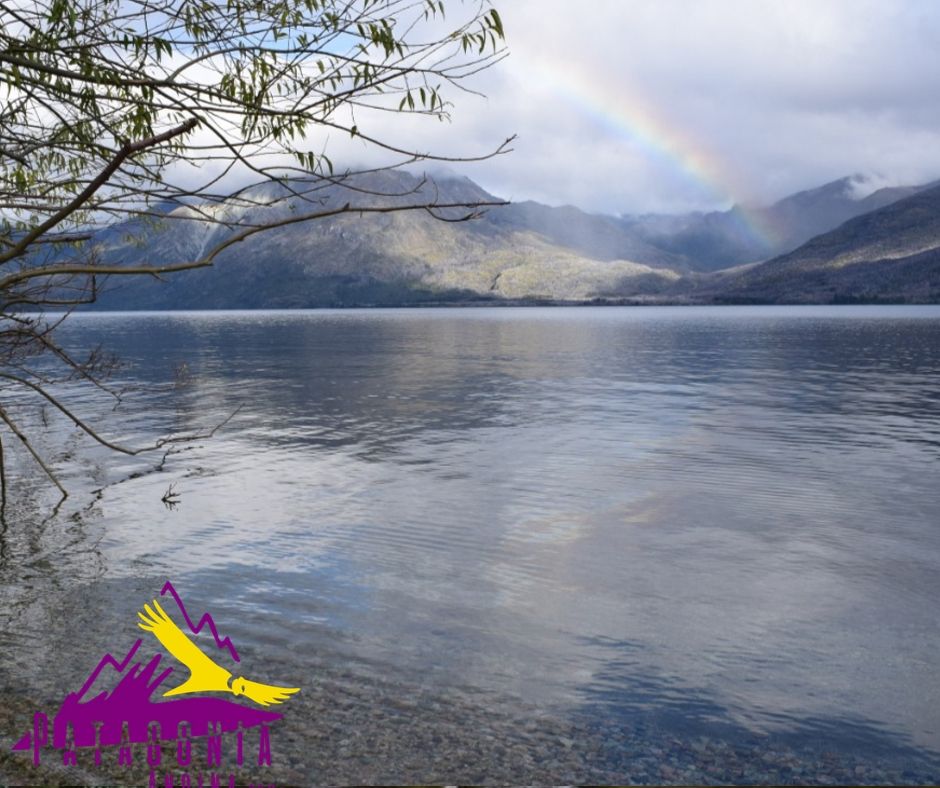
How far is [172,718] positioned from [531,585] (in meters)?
8.32

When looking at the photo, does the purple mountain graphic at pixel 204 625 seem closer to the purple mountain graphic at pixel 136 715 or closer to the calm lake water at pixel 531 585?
the calm lake water at pixel 531 585

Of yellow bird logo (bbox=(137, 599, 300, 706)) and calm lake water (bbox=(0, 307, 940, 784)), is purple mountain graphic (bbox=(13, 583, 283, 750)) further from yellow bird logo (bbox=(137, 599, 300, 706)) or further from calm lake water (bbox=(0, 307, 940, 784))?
calm lake water (bbox=(0, 307, 940, 784))

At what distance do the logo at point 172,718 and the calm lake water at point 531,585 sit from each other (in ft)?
1.42

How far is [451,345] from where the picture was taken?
114688 millimetres

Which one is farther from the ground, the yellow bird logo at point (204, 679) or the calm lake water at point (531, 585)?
the yellow bird logo at point (204, 679)

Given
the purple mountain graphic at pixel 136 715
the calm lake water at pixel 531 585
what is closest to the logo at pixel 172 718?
the purple mountain graphic at pixel 136 715

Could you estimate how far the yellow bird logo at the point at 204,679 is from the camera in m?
12.4

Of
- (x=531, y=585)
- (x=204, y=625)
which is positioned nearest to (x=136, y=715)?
(x=204, y=625)

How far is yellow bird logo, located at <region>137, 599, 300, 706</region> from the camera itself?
488 inches

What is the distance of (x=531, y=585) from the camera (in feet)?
58.8

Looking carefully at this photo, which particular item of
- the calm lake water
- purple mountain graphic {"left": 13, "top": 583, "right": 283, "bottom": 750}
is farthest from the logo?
the calm lake water

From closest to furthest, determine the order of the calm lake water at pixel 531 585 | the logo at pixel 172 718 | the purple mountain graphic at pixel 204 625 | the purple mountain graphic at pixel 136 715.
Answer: the logo at pixel 172 718, the purple mountain graphic at pixel 136 715, the calm lake water at pixel 531 585, the purple mountain graphic at pixel 204 625

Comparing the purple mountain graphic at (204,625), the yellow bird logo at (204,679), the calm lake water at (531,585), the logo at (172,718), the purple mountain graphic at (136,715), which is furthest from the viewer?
the purple mountain graphic at (204,625)

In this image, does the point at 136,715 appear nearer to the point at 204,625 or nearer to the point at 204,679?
the point at 204,679
